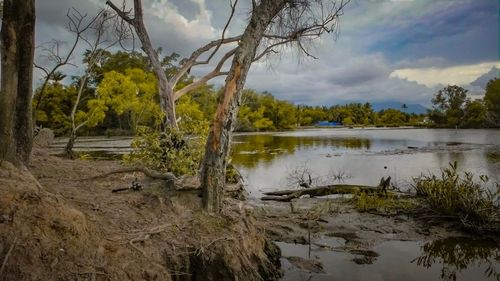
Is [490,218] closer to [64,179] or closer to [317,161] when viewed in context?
[64,179]

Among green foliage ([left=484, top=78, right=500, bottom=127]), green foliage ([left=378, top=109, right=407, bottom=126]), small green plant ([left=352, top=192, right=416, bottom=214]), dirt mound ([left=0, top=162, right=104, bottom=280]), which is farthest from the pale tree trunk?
green foliage ([left=378, top=109, right=407, bottom=126])

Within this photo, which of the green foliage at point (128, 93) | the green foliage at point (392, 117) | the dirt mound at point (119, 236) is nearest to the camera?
the dirt mound at point (119, 236)

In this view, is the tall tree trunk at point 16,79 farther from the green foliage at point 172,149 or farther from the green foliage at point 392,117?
the green foliage at point 392,117

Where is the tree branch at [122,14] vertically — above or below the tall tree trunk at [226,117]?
above

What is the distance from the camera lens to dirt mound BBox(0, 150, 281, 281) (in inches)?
167

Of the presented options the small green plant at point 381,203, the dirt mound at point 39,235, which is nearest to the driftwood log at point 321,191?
the small green plant at point 381,203

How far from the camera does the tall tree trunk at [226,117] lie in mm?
6945

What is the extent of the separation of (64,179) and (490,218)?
970 cm

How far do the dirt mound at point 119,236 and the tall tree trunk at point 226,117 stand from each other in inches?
13.2

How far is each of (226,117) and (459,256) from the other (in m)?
5.86

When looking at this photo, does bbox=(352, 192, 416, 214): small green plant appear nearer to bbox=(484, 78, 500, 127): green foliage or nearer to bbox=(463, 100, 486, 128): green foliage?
bbox=(484, 78, 500, 127): green foliage

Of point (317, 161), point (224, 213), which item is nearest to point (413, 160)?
point (317, 161)

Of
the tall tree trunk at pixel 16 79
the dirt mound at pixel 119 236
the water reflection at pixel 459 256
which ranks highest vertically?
the tall tree trunk at pixel 16 79

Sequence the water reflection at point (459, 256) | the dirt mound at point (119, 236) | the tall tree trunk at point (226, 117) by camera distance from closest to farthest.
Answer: the dirt mound at point (119, 236), the tall tree trunk at point (226, 117), the water reflection at point (459, 256)
